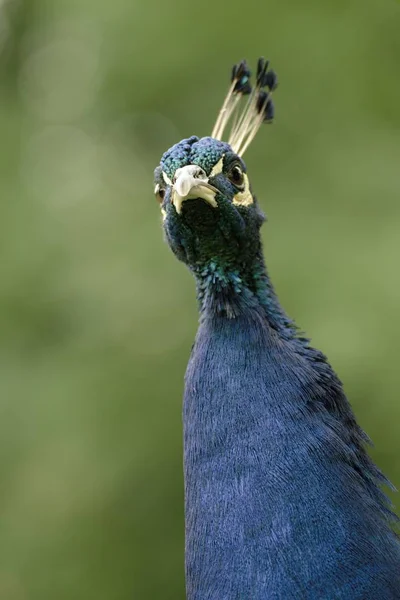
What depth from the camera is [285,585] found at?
5.88 feet

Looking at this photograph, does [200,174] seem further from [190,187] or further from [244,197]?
[244,197]

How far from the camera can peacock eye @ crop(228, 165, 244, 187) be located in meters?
2.21

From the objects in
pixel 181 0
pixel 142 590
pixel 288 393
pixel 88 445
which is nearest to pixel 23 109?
pixel 181 0

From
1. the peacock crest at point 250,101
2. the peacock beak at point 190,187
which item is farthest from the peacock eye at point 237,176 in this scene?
the peacock crest at point 250,101

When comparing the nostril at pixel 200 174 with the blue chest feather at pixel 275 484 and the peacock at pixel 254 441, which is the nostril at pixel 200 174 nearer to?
the peacock at pixel 254 441

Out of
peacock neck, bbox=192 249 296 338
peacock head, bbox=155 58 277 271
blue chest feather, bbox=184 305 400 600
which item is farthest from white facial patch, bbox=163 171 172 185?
blue chest feather, bbox=184 305 400 600

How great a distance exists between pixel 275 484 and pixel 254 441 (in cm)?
12

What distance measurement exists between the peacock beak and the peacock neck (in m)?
0.21

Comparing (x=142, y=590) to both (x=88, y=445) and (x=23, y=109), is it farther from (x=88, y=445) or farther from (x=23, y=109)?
(x=23, y=109)

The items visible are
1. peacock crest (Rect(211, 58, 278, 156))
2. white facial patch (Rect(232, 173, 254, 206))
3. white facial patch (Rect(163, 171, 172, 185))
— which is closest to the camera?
white facial patch (Rect(163, 171, 172, 185))

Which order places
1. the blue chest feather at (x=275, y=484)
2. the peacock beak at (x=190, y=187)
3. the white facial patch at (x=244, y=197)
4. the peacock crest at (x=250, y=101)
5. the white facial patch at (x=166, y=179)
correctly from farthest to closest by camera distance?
the peacock crest at (x=250, y=101) < the white facial patch at (x=244, y=197) < the white facial patch at (x=166, y=179) < the peacock beak at (x=190, y=187) < the blue chest feather at (x=275, y=484)

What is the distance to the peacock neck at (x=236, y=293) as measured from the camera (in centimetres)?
219

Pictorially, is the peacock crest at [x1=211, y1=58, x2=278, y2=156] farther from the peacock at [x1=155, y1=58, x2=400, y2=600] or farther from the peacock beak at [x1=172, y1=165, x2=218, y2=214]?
the peacock beak at [x1=172, y1=165, x2=218, y2=214]

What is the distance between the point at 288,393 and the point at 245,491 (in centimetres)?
27
